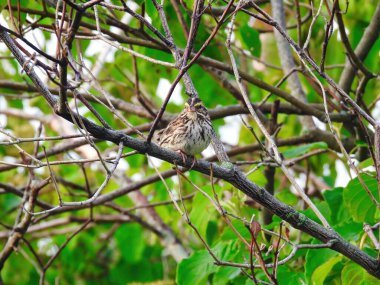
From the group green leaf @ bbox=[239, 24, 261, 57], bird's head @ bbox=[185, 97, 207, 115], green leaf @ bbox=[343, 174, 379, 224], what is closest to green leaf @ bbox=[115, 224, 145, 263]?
bird's head @ bbox=[185, 97, 207, 115]

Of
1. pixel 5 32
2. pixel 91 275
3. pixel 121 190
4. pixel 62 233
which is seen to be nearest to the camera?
pixel 5 32

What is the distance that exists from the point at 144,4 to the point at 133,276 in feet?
14.9

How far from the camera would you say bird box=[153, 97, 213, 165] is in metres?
4.83

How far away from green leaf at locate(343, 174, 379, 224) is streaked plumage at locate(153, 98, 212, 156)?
38.6 inches

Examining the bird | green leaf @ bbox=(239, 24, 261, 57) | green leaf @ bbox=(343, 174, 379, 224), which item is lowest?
green leaf @ bbox=(343, 174, 379, 224)

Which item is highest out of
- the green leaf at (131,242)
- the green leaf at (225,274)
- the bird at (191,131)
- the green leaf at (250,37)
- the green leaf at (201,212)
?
the green leaf at (250,37)

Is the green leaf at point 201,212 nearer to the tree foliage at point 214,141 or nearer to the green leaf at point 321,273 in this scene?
the tree foliage at point 214,141

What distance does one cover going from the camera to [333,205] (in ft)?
16.6

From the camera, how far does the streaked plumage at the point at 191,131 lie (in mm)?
4828

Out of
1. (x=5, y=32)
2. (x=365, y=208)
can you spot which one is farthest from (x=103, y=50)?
(x=5, y=32)

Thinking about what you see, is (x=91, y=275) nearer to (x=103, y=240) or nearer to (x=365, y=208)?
(x=103, y=240)

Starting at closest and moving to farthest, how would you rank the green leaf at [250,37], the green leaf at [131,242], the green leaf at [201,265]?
1. the green leaf at [201,265]
2. the green leaf at [250,37]
3. the green leaf at [131,242]

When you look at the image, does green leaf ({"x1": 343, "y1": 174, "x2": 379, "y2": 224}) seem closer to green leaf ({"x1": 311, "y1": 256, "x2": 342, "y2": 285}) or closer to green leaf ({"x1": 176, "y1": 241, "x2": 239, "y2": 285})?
green leaf ({"x1": 311, "y1": 256, "x2": 342, "y2": 285})

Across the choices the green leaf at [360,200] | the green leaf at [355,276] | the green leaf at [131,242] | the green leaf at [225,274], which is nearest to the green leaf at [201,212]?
the green leaf at [225,274]
